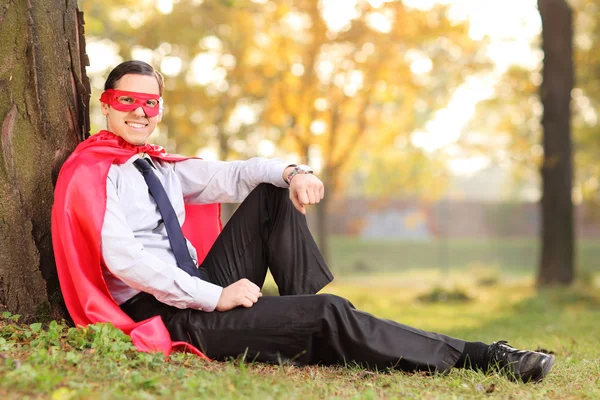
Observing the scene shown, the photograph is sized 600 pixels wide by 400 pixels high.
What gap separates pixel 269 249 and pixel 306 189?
411 mm

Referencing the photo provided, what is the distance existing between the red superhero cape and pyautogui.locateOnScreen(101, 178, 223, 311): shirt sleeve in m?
0.06

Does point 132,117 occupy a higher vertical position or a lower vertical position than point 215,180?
higher

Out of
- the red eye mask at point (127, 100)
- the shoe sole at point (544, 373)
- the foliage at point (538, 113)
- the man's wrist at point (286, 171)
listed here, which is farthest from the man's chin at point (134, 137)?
the foliage at point (538, 113)

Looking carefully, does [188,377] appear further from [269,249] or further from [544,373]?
[544,373]

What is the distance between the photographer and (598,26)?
13.9m

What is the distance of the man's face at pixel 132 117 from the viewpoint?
369 cm

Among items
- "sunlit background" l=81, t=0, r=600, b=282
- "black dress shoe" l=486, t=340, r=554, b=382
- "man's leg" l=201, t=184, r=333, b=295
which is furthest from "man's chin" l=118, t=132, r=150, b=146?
"sunlit background" l=81, t=0, r=600, b=282

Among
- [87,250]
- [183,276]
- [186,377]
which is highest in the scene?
[87,250]

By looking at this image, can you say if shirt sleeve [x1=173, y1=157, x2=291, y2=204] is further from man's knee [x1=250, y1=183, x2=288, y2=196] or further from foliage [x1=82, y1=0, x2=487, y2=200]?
foliage [x1=82, y1=0, x2=487, y2=200]

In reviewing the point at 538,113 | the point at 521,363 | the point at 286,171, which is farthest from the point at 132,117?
the point at 538,113

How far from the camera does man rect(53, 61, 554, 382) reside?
3.38 m

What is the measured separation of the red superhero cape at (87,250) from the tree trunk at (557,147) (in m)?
9.58

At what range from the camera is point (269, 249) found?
3.85 metres

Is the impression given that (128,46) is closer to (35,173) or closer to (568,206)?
(568,206)
